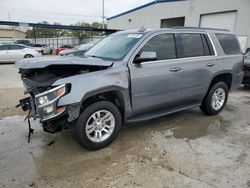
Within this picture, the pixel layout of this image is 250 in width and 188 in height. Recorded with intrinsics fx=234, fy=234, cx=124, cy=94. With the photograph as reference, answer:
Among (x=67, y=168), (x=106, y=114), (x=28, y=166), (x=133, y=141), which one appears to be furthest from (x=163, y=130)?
(x=28, y=166)

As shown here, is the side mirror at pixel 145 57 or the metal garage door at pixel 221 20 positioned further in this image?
the metal garage door at pixel 221 20

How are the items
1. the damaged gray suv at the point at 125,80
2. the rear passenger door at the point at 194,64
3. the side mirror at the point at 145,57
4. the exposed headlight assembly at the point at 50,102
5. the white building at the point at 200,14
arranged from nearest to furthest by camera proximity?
the exposed headlight assembly at the point at 50,102
the damaged gray suv at the point at 125,80
the side mirror at the point at 145,57
the rear passenger door at the point at 194,64
the white building at the point at 200,14

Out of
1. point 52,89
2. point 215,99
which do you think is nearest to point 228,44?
point 215,99

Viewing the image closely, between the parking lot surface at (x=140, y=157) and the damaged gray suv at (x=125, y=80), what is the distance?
0.38 metres

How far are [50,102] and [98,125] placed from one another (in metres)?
0.85

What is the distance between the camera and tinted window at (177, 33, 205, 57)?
4.55 metres

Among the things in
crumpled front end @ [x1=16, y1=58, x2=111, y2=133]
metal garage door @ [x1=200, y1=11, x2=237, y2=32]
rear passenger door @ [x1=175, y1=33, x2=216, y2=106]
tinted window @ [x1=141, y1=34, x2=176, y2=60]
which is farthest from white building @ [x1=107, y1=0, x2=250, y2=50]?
crumpled front end @ [x1=16, y1=58, x2=111, y2=133]

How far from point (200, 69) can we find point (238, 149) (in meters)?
1.71

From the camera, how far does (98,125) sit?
3658 mm

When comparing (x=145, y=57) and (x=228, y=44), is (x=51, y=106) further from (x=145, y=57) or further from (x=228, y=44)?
(x=228, y=44)

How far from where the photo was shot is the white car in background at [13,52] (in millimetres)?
16750

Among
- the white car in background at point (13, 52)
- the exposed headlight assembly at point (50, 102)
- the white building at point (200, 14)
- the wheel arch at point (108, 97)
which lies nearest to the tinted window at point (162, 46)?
the wheel arch at point (108, 97)

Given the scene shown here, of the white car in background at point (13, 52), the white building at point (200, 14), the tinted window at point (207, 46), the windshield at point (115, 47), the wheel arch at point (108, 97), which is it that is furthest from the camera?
the white car in background at point (13, 52)

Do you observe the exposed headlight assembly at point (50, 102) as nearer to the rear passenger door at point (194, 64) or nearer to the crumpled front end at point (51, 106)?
the crumpled front end at point (51, 106)
